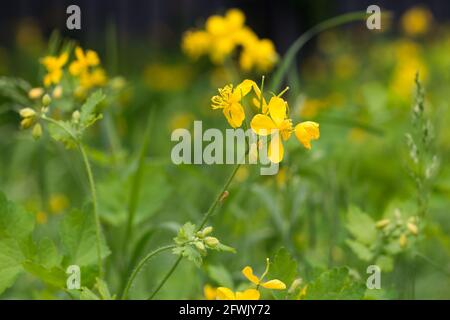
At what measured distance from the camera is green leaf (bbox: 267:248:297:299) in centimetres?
147

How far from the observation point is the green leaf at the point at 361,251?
176 cm

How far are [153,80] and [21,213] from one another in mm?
4553

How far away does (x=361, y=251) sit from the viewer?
1775 mm

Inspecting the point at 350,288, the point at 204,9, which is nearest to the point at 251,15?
the point at 204,9

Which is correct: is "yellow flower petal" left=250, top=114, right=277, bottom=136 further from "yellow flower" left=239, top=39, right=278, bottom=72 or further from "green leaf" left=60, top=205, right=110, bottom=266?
"yellow flower" left=239, top=39, right=278, bottom=72

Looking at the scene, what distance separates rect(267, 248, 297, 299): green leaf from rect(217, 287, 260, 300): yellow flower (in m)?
0.08

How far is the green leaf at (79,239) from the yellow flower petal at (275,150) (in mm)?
422

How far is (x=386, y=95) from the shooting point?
3.07 metres

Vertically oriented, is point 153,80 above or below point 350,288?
above

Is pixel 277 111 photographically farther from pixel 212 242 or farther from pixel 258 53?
pixel 258 53

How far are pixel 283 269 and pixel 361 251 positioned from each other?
347 millimetres

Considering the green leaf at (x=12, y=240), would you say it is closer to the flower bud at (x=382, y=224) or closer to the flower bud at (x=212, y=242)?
the flower bud at (x=212, y=242)
